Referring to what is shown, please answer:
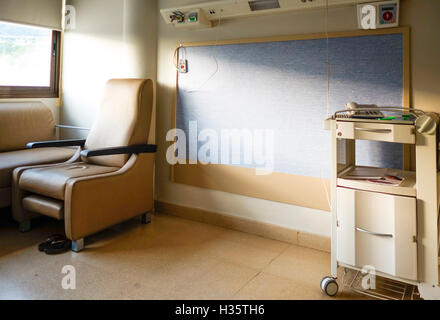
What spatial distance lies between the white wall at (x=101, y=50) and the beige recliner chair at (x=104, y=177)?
355 mm

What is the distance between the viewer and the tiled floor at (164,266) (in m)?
1.91

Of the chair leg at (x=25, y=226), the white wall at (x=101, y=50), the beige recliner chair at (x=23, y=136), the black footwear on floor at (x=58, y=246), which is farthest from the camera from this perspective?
the white wall at (x=101, y=50)

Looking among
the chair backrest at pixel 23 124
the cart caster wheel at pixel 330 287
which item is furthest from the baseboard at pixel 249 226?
the chair backrest at pixel 23 124

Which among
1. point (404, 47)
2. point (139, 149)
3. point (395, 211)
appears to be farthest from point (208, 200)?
point (404, 47)

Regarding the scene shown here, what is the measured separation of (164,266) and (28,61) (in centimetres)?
283

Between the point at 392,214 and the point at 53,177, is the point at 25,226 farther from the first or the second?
the point at 392,214

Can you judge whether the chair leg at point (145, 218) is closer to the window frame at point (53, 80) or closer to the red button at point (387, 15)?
the window frame at point (53, 80)

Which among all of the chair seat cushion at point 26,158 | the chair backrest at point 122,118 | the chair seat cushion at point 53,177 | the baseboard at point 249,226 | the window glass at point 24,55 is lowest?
the baseboard at point 249,226

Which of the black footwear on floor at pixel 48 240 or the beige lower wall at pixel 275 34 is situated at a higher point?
the beige lower wall at pixel 275 34

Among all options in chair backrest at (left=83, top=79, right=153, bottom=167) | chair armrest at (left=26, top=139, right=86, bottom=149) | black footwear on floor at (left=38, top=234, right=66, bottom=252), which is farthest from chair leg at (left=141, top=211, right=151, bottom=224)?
chair armrest at (left=26, top=139, right=86, bottom=149)

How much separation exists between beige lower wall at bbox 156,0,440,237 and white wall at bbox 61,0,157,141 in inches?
5.4

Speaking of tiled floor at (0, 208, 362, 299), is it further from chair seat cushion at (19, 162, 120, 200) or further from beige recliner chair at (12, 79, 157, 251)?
chair seat cushion at (19, 162, 120, 200)

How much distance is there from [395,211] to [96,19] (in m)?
3.31

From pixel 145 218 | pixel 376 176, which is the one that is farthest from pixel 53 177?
pixel 376 176
